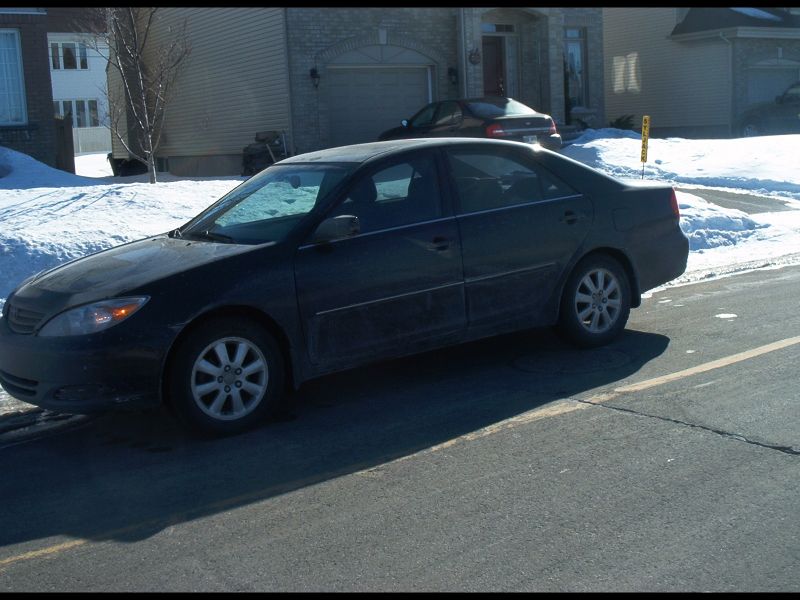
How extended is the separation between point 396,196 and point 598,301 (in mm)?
1877

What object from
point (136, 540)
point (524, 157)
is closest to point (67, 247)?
point (524, 157)

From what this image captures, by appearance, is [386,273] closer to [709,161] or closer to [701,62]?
[709,161]

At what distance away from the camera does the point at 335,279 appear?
6.16 m

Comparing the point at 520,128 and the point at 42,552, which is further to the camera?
the point at 520,128

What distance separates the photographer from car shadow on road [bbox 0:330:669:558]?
4.83 metres

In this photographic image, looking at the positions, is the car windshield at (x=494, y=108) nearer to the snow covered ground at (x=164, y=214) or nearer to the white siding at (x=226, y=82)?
the snow covered ground at (x=164, y=214)

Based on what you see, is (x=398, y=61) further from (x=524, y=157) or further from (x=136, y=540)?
(x=136, y=540)

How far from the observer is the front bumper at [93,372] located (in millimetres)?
5508

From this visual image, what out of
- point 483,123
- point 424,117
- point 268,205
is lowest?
point 268,205

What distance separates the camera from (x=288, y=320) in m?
6.02

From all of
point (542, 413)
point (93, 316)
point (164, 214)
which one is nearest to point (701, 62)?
point (164, 214)

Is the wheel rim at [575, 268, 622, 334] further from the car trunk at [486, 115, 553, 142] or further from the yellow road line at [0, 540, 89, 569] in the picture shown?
the car trunk at [486, 115, 553, 142]

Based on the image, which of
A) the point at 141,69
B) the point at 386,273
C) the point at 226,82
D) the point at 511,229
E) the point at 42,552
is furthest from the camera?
the point at 226,82

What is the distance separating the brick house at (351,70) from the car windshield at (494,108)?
3.72 m
